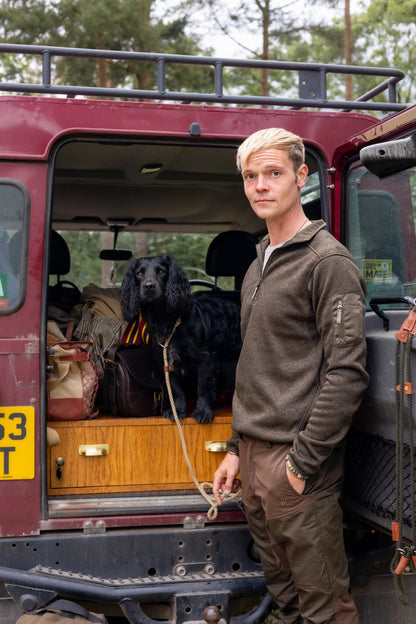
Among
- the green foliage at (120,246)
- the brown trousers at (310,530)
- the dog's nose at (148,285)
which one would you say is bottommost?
the brown trousers at (310,530)

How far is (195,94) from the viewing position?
11.0 ft

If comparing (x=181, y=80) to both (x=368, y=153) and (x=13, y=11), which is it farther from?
(x=368, y=153)

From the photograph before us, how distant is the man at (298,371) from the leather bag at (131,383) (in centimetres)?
131

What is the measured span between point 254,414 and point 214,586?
98 centimetres

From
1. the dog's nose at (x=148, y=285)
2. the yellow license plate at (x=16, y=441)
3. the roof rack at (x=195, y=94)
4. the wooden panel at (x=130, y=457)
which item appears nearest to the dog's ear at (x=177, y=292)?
the dog's nose at (x=148, y=285)

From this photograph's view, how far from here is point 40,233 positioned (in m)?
3.14

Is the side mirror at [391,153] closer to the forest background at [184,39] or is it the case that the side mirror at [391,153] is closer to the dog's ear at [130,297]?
the dog's ear at [130,297]

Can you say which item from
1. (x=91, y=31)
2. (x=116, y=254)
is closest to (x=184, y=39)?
(x=91, y=31)

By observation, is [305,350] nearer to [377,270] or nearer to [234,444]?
[234,444]

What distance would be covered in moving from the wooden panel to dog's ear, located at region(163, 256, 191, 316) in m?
0.63

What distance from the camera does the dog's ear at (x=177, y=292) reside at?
3.92 m

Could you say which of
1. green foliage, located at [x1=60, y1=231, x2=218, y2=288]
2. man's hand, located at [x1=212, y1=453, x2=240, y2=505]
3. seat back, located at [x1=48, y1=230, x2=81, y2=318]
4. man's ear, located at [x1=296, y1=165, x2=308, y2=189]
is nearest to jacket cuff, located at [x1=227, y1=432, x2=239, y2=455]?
man's hand, located at [x1=212, y1=453, x2=240, y2=505]

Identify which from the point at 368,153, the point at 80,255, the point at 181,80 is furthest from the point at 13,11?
the point at 368,153

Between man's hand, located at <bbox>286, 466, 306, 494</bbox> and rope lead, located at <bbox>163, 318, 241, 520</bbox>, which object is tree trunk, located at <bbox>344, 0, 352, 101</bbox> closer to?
rope lead, located at <bbox>163, 318, 241, 520</bbox>
